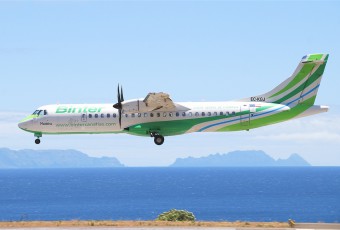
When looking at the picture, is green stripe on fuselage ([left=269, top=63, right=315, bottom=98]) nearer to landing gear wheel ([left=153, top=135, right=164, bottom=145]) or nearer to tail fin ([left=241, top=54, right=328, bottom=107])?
tail fin ([left=241, top=54, right=328, bottom=107])

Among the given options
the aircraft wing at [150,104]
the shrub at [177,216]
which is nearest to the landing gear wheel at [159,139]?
the aircraft wing at [150,104]

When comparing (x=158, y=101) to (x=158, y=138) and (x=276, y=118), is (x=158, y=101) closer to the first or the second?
(x=158, y=138)

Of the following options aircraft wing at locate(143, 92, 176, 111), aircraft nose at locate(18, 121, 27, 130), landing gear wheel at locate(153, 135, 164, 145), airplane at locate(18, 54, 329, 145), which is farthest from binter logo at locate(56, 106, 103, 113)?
landing gear wheel at locate(153, 135, 164, 145)

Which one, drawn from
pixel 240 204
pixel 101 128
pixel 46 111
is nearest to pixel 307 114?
pixel 101 128

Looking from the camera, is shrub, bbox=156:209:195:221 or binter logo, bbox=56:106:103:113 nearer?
binter logo, bbox=56:106:103:113

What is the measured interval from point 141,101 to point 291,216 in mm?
101291

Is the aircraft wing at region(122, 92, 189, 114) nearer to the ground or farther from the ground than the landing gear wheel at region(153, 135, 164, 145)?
farther from the ground

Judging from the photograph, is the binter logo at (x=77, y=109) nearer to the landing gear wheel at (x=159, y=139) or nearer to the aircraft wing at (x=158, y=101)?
the aircraft wing at (x=158, y=101)

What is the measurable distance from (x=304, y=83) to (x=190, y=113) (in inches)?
429

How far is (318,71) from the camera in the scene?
2055 inches

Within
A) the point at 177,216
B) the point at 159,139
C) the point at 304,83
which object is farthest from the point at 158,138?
the point at 304,83

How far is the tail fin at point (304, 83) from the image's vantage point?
171 ft

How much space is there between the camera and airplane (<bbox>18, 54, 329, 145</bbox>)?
50.6 metres

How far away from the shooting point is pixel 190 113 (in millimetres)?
50969
